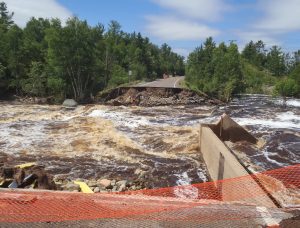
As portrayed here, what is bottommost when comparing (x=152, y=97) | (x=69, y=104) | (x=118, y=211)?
(x=69, y=104)

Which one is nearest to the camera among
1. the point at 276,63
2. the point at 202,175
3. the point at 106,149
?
the point at 202,175

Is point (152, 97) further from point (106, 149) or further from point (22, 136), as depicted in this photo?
point (106, 149)

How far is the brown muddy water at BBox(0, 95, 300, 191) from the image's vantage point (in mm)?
12477

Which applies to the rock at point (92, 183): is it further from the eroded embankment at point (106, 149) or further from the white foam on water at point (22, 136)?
the white foam on water at point (22, 136)

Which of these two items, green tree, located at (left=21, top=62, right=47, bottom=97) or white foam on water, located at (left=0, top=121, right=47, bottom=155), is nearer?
white foam on water, located at (left=0, top=121, right=47, bottom=155)

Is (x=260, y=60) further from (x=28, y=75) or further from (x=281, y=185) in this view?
(x=281, y=185)

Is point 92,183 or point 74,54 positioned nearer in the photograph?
point 92,183

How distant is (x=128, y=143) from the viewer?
1662cm

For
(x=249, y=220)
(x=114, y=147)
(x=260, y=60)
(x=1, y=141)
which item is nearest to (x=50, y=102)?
(x=1, y=141)

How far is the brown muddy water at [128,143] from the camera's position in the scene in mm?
12477

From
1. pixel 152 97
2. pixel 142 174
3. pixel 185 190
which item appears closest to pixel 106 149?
pixel 142 174

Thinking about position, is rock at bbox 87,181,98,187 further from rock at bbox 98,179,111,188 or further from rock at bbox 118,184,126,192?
rock at bbox 118,184,126,192

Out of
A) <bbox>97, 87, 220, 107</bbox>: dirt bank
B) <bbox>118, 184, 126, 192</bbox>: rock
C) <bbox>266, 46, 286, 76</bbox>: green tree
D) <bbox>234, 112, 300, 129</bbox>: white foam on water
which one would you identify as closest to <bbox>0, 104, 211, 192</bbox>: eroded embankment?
<bbox>118, 184, 126, 192</bbox>: rock

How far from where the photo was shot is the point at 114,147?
1578 cm
